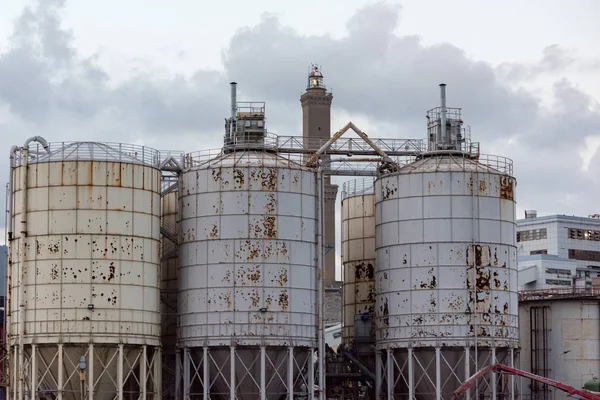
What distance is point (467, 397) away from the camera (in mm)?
76875

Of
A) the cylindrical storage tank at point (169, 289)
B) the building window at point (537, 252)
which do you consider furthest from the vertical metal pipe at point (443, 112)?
the building window at point (537, 252)

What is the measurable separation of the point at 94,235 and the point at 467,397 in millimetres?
24043

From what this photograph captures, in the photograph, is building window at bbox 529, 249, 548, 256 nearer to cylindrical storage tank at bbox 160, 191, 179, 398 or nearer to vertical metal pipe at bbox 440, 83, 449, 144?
vertical metal pipe at bbox 440, 83, 449, 144

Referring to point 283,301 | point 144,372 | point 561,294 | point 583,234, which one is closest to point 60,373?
point 144,372

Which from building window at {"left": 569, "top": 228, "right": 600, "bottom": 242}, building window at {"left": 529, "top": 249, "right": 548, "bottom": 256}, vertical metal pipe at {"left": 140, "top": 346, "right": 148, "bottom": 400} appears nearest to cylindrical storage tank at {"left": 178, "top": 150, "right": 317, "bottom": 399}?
vertical metal pipe at {"left": 140, "top": 346, "right": 148, "bottom": 400}

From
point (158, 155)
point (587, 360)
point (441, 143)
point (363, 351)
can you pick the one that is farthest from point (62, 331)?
point (587, 360)

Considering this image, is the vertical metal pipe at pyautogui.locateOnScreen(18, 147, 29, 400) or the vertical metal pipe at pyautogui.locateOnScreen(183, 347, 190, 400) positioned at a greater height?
the vertical metal pipe at pyautogui.locateOnScreen(18, 147, 29, 400)

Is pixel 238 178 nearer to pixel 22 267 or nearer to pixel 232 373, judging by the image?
pixel 232 373

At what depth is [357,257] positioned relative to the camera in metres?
90.3

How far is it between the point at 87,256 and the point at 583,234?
327 feet

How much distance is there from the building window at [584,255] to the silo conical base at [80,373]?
3711 inches

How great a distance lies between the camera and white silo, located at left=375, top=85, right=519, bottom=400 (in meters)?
78.4

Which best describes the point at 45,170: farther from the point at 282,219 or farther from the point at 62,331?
the point at 282,219

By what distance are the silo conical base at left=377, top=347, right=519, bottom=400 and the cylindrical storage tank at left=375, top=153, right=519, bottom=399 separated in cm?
6
